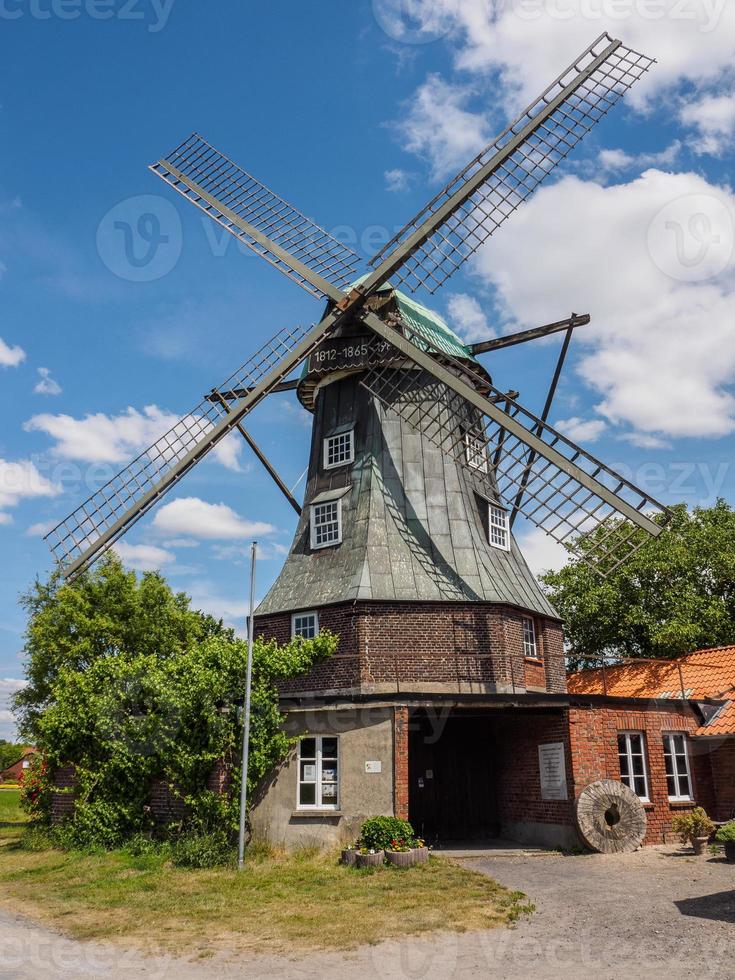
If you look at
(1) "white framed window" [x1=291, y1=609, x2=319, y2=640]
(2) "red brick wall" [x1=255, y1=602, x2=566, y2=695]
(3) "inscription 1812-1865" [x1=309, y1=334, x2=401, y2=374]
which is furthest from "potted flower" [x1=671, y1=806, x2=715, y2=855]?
(3) "inscription 1812-1865" [x1=309, y1=334, x2=401, y2=374]

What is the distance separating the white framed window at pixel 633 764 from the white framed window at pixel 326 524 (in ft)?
27.5

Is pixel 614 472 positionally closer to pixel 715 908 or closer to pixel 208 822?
pixel 715 908

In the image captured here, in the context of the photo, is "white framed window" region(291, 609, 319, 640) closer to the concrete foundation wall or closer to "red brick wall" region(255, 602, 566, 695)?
"red brick wall" region(255, 602, 566, 695)

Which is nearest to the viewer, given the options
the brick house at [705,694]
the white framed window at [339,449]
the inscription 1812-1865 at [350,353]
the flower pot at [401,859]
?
the flower pot at [401,859]

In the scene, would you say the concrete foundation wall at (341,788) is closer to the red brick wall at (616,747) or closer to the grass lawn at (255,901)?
the grass lawn at (255,901)

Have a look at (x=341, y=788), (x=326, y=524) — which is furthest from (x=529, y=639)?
(x=341, y=788)

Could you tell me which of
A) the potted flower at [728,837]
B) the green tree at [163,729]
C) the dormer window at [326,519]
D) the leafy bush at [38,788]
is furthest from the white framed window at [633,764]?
the leafy bush at [38,788]

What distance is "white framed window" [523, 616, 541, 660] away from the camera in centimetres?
1976

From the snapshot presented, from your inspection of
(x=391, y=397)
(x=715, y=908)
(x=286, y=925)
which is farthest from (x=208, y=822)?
(x=391, y=397)

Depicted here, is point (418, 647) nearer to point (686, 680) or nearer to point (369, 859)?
point (369, 859)

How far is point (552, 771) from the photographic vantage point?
673 inches

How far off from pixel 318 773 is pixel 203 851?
2720 millimetres

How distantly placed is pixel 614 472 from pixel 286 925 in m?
12.2

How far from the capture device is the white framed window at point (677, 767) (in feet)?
60.6
